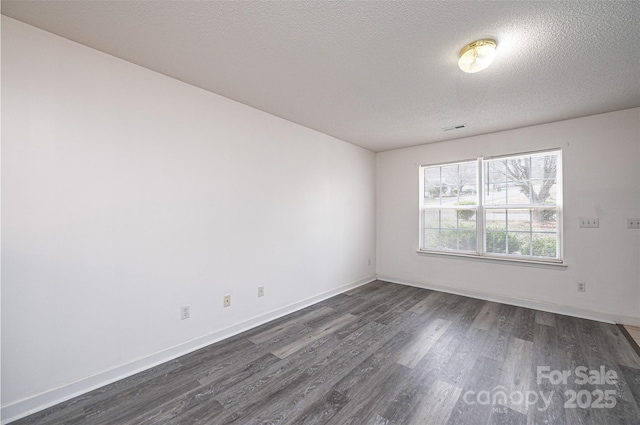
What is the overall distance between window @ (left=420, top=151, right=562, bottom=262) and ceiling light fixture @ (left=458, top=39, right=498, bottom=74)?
7.85ft

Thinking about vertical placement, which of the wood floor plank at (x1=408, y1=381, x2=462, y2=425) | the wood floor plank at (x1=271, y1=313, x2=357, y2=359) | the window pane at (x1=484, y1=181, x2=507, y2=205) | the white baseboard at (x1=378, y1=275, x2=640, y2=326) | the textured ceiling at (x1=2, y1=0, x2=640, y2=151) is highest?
the textured ceiling at (x1=2, y1=0, x2=640, y2=151)

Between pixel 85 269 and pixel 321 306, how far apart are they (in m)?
2.54

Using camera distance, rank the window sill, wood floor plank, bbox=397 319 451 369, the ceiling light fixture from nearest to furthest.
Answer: the ceiling light fixture → wood floor plank, bbox=397 319 451 369 → the window sill

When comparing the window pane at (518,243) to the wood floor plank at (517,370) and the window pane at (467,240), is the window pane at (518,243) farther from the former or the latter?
the wood floor plank at (517,370)

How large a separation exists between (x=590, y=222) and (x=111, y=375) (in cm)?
508

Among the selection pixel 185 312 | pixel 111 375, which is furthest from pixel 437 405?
pixel 111 375

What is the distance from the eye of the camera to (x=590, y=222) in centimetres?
308

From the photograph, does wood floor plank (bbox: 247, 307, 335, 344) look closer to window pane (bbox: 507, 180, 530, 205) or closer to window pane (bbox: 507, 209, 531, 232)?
window pane (bbox: 507, 209, 531, 232)

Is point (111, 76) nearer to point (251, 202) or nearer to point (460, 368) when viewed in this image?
point (251, 202)

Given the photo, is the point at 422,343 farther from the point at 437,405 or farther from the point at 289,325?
the point at 289,325

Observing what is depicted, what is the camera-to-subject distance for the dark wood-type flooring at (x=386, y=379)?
163 centimetres

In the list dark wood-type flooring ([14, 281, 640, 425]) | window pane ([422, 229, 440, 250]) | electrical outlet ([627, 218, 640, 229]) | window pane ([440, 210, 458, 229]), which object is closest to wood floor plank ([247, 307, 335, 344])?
dark wood-type flooring ([14, 281, 640, 425])

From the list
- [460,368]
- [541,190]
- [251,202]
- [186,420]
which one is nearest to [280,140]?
[251,202]

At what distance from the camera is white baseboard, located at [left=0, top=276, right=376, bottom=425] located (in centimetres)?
159
